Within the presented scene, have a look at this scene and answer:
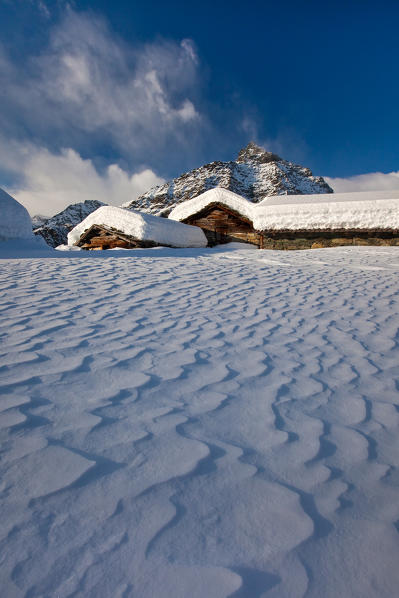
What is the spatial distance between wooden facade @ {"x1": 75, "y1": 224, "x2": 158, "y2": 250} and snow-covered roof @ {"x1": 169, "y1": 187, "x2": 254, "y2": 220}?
378 centimetres

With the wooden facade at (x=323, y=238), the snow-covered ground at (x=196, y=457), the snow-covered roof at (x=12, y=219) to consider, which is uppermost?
the snow-covered roof at (x=12, y=219)

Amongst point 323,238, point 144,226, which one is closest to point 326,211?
point 323,238

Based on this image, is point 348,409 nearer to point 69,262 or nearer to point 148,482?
point 148,482

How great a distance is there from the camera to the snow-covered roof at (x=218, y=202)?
43.4ft

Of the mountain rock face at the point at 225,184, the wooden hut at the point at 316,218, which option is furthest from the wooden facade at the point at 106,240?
the mountain rock face at the point at 225,184

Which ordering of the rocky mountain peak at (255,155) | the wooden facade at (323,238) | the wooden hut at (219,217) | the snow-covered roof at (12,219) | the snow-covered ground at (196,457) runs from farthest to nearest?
the rocky mountain peak at (255,155), the wooden hut at (219,217), the wooden facade at (323,238), the snow-covered roof at (12,219), the snow-covered ground at (196,457)

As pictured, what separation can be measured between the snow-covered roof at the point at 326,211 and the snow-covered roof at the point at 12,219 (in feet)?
28.7

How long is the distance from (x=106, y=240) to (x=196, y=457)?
1290 centimetres

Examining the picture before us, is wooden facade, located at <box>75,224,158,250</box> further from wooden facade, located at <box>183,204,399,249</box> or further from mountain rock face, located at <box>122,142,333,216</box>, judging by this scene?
mountain rock face, located at <box>122,142,333,216</box>

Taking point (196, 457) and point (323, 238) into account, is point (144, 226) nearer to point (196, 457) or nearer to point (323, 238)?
point (323, 238)

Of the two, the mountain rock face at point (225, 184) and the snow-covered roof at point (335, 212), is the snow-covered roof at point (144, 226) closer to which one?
the snow-covered roof at point (335, 212)

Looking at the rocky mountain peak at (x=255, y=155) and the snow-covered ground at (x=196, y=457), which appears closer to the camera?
the snow-covered ground at (x=196, y=457)

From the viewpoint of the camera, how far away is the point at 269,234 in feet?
42.0

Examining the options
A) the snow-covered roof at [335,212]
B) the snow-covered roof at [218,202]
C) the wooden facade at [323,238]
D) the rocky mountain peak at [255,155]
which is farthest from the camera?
the rocky mountain peak at [255,155]
